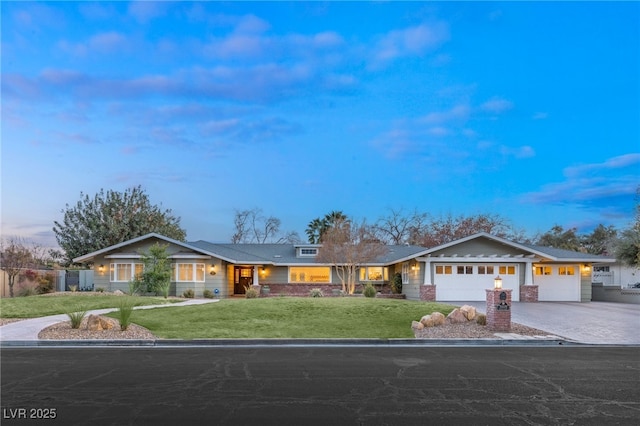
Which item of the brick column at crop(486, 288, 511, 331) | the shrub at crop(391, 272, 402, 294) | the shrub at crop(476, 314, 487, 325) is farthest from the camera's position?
the shrub at crop(391, 272, 402, 294)

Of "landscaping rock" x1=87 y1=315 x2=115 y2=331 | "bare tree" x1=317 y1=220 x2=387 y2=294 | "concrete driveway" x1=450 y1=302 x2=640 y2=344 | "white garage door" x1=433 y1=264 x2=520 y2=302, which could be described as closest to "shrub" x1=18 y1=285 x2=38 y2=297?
"landscaping rock" x1=87 y1=315 x2=115 y2=331

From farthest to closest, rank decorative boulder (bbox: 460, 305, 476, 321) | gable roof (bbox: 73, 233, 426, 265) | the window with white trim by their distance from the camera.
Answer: the window with white trim, gable roof (bbox: 73, 233, 426, 265), decorative boulder (bbox: 460, 305, 476, 321)

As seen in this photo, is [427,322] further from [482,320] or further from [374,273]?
[374,273]

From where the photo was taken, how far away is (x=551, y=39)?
2041 centimetres

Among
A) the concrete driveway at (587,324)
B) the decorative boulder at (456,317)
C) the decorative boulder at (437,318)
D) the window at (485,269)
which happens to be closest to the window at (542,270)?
the window at (485,269)

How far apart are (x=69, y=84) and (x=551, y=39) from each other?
67.9ft

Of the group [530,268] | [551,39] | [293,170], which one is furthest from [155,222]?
[551,39]

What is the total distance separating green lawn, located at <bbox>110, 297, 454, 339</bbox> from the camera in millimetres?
13695

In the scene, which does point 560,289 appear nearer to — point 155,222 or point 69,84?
point 69,84

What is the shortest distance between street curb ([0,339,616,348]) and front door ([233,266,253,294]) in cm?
2310

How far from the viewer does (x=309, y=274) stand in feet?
111

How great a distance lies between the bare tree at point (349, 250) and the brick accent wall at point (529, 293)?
8776 mm

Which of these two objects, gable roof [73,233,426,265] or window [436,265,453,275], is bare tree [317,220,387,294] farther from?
window [436,265,453,275]

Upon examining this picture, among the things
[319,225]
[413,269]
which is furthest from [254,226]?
[413,269]
